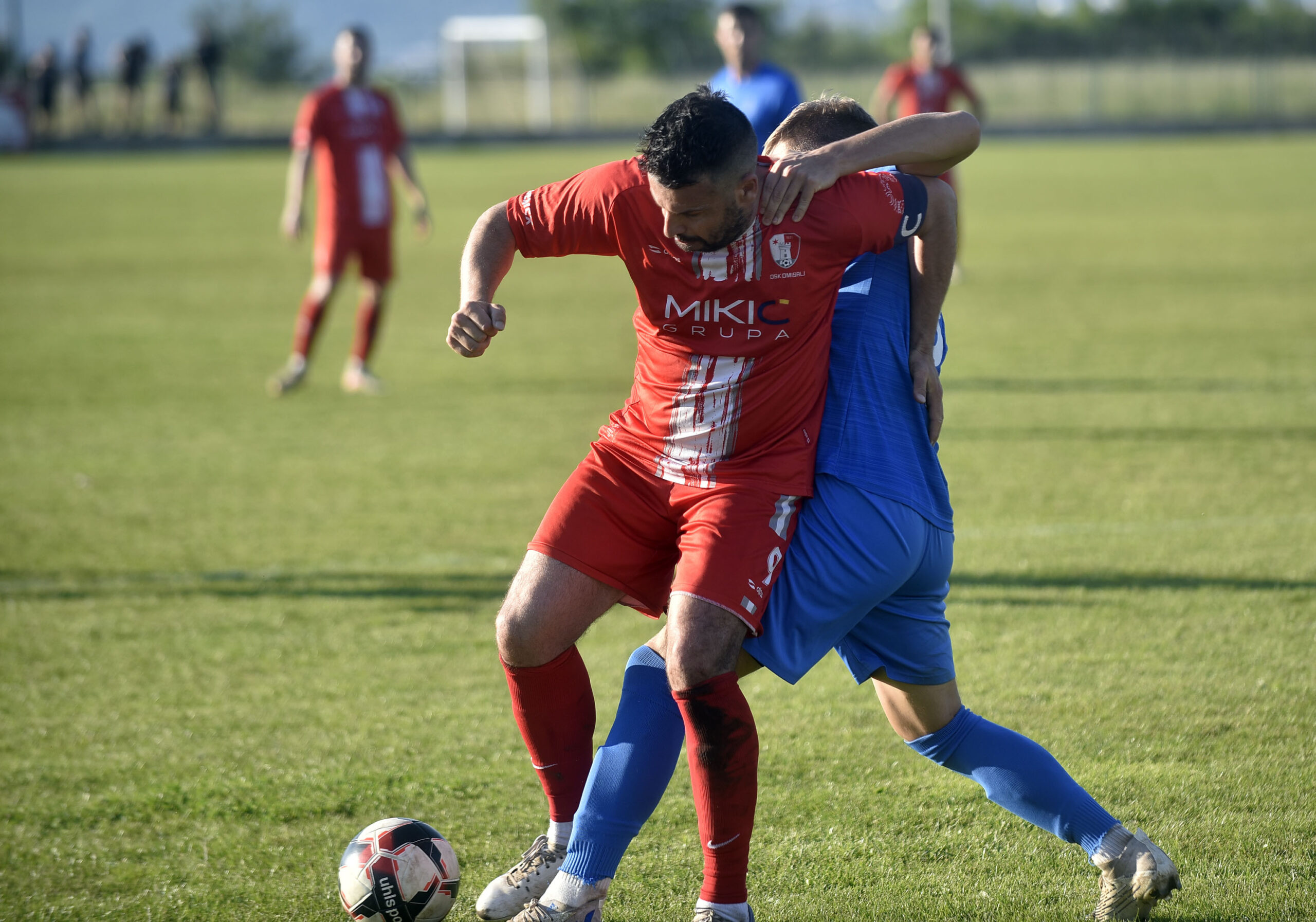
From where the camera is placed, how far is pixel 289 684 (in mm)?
4730

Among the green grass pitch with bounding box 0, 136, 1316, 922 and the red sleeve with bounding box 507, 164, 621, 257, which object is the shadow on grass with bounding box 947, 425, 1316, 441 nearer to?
the green grass pitch with bounding box 0, 136, 1316, 922

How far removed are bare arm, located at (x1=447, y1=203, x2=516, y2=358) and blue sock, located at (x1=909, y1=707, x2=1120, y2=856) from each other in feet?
4.57

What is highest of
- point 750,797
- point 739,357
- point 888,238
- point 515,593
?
point 888,238

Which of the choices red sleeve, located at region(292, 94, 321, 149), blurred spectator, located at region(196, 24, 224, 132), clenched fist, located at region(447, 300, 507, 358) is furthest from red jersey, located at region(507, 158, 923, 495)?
blurred spectator, located at region(196, 24, 224, 132)

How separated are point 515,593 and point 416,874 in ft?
2.29

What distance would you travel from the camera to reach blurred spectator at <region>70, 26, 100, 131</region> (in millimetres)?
40500

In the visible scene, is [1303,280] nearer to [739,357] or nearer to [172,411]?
[172,411]

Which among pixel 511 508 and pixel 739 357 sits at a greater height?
pixel 739 357

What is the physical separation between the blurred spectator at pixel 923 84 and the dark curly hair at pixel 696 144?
12.5 metres

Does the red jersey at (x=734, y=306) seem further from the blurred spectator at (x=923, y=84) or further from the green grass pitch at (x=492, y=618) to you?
the blurred spectator at (x=923, y=84)

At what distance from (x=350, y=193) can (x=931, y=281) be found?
7837 mm

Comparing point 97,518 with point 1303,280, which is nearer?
point 97,518

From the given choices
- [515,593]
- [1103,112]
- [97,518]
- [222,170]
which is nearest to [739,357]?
[515,593]

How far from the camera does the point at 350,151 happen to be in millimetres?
10250
